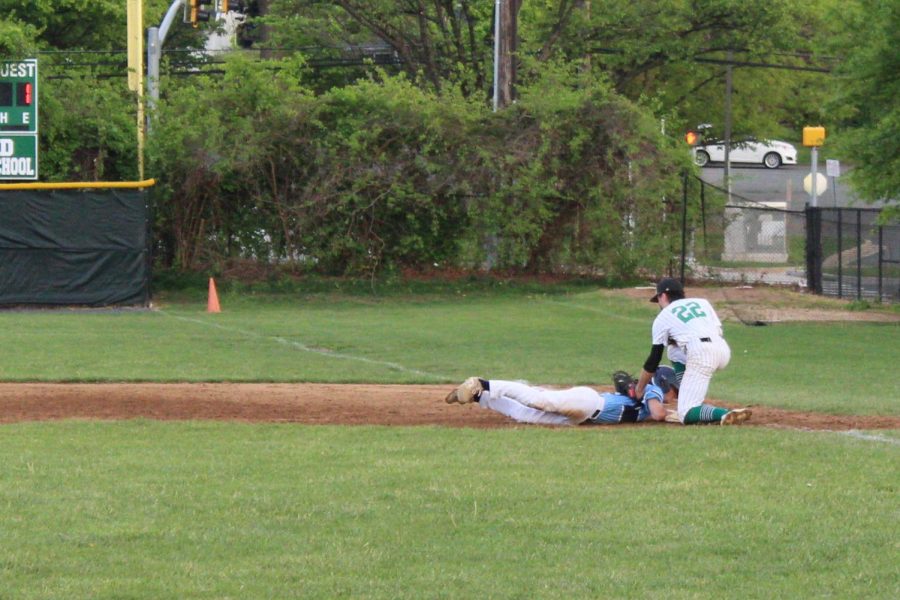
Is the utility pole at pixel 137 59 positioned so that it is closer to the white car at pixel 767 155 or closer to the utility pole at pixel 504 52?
the utility pole at pixel 504 52

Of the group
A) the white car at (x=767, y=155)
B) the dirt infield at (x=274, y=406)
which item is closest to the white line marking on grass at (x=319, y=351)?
the dirt infield at (x=274, y=406)

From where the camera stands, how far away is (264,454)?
949 cm

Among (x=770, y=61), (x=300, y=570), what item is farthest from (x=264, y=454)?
(x=770, y=61)

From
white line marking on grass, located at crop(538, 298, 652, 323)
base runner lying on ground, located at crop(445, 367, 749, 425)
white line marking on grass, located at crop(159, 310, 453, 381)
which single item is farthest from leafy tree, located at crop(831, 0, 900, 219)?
base runner lying on ground, located at crop(445, 367, 749, 425)

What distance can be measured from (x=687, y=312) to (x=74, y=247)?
60.3 feet

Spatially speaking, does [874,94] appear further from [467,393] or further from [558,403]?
[467,393]

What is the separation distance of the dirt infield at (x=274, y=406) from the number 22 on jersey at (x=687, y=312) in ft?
3.16

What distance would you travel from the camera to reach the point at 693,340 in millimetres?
10977

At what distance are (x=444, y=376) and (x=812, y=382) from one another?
14.2 ft

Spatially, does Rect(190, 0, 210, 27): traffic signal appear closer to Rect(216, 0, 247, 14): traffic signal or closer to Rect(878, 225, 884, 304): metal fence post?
Rect(216, 0, 247, 14): traffic signal

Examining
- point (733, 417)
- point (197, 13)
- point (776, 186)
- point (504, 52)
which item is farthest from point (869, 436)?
point (776, 186)

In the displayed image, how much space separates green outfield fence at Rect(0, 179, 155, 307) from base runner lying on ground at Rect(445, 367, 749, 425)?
1687 centimetres

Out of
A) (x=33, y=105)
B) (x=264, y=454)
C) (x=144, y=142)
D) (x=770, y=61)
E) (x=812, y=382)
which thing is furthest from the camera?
(x=770, y=61)

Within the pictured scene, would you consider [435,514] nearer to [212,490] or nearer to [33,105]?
[212,490]
